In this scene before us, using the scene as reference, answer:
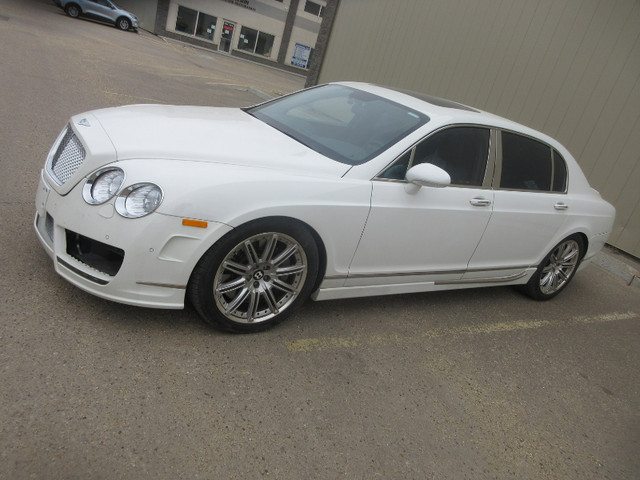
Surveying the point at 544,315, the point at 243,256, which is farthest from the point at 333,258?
the point at 544,315

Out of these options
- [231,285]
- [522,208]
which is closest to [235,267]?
[231,285]

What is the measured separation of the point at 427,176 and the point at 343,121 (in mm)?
882

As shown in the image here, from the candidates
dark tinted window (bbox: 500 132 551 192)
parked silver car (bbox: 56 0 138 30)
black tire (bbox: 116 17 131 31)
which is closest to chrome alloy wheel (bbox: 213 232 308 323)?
dark tinted window (bbox: 500 132 551 192)

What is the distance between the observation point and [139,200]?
2.66 metres

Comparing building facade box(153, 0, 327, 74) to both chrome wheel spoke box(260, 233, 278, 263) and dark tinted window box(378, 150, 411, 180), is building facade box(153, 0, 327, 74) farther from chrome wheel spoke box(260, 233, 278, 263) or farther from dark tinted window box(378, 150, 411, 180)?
chrome wheel spoke box(260, 233, 278, 263)

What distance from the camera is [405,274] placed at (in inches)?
146

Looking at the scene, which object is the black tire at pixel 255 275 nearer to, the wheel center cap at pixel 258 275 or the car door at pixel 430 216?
the wheel center cap at pixel 258 275

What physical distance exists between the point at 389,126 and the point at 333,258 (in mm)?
1082

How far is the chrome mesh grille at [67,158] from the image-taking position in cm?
291

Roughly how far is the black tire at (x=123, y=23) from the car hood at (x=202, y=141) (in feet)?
88.3

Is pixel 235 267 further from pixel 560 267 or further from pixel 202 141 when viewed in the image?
pixel 560 267

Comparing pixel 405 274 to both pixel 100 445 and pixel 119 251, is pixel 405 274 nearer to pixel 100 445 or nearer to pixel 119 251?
pixel 119 251

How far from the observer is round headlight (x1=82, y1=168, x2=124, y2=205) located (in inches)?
106

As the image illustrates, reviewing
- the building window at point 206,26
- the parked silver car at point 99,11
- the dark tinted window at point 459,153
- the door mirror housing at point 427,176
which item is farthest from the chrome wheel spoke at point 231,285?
the building window at point 206,26
